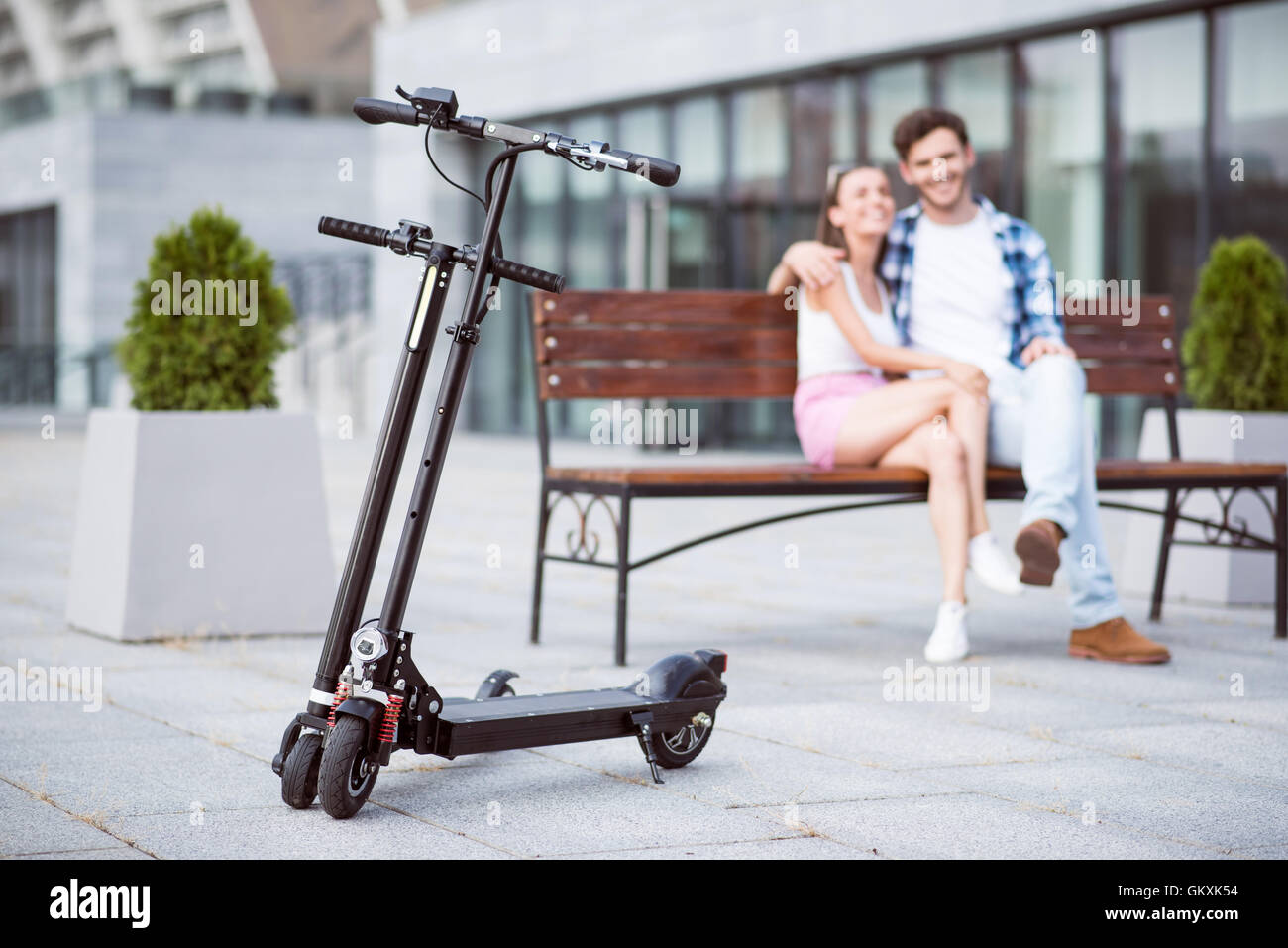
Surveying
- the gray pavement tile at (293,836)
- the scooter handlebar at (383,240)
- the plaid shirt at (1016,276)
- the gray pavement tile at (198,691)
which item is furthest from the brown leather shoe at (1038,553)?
the gray pavement tile at (293,836)

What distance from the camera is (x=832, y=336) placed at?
5461mm

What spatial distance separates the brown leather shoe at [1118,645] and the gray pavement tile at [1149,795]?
1345 mm

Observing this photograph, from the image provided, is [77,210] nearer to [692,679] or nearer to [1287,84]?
[1287,84]

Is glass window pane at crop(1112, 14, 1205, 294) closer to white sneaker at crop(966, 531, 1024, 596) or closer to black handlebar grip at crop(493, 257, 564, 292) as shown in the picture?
white sneaker at crop(966, 531, 1024, 596)

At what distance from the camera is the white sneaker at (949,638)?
495 centimetres

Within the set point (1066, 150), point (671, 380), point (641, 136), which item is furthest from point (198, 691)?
point (641, 136)

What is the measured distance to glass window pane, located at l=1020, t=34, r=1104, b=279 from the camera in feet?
42.9

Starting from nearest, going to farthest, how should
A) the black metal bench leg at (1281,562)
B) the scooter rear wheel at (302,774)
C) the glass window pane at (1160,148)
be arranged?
the scooter rear wheel at (302,774)
the black metal bench leg at (1281,562)
the glass window pane at (1160,148)

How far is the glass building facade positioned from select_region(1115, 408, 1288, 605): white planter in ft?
19.6

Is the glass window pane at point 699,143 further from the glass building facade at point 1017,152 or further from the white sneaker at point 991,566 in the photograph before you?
the white sneaker at point 991,566

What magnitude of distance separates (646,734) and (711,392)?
2338mm

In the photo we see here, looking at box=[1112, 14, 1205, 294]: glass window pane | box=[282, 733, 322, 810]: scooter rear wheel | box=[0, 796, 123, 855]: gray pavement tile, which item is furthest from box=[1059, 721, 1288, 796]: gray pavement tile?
box=[1112, 14, 1205, 294]: glass window pane

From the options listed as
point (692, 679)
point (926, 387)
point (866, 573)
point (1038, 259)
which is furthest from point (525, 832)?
point (866, 573)

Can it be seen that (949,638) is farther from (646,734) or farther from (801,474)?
(646,734)
